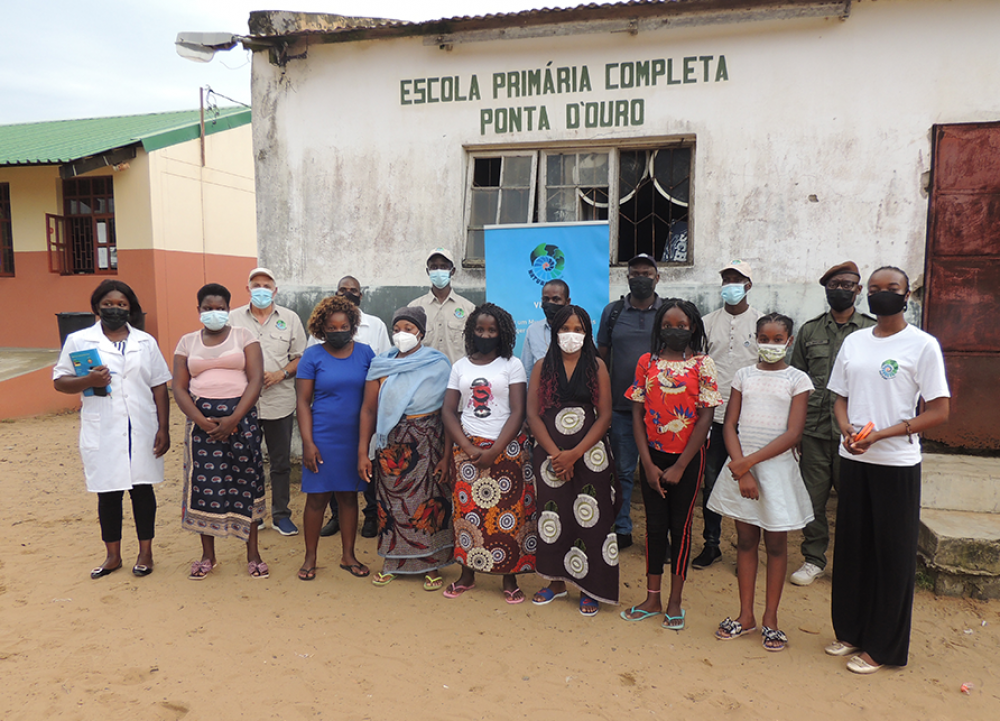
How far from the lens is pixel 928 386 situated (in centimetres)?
286

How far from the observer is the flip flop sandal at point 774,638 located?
10.5ft

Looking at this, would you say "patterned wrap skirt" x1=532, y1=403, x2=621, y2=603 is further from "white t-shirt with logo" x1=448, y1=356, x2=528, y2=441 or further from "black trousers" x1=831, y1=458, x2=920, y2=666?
"black trousers" x1=831, y1=458, x2=920, y2=666

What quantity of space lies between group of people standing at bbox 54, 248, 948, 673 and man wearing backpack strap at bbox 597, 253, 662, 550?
14mm

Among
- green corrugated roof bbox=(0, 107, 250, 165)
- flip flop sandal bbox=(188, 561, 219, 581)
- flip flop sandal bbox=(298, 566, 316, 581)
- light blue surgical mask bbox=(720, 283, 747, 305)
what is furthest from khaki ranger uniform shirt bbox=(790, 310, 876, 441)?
green corrugated roof bbox=(0, 107, 250, 165)

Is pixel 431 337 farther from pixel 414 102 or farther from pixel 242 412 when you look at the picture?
pixel 414 102

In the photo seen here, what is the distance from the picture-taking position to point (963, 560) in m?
3.81

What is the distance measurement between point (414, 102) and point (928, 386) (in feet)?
15.3

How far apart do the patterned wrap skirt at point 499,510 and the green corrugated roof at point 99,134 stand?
9.04 meters

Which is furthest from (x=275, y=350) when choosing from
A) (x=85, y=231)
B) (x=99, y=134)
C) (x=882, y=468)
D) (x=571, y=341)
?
(x=99, y=134)

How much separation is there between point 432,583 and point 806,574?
7.44 ft

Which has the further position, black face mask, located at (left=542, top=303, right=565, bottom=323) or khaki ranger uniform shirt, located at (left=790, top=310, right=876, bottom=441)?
black face mask, located at (left=542, top=303, right=565, bottom=323)

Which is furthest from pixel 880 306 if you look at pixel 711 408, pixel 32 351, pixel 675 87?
pixel 32 351

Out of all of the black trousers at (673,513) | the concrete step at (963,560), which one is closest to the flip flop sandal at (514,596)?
the black trousers at (673,513)

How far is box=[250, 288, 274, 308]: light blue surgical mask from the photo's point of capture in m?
4.78
